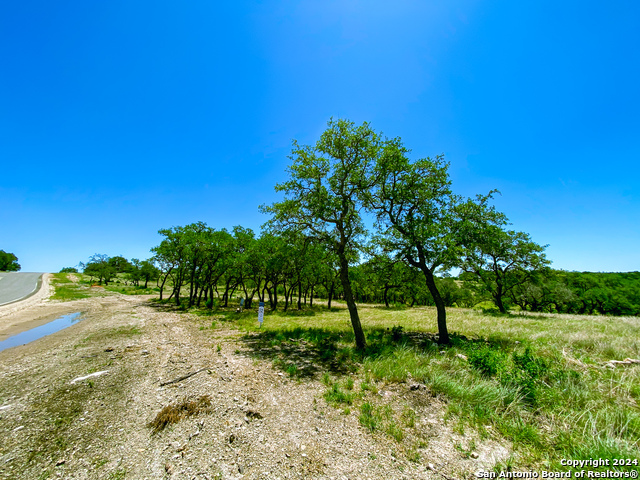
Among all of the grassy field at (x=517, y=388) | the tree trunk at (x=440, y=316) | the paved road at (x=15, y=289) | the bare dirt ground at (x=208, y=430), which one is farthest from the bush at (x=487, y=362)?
the paved road at (x=15, y=289)

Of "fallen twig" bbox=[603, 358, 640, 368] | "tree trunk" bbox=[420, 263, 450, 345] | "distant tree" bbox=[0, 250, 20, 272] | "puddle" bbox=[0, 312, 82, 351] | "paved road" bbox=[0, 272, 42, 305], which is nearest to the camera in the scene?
"fallen twig" bbox=[603, 358, 640, 368]

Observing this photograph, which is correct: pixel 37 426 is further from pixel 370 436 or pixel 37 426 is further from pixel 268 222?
pixel 268 222

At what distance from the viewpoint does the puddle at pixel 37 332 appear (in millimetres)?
15188

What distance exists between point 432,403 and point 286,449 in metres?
4.63

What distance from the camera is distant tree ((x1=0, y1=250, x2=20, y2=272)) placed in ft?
373

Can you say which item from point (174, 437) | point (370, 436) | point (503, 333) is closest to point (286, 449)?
point (370, 436)

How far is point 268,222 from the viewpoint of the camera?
47.5ft

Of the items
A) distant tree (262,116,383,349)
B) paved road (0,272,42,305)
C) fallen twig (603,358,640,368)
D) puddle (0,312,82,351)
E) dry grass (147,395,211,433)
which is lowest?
puddle (0,312,82,351)

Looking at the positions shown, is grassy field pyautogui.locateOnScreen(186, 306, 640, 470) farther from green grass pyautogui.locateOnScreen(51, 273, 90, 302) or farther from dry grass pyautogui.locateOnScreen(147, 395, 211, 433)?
green grass pyautogui.locateOnScreen(51, 273, 90, 302)

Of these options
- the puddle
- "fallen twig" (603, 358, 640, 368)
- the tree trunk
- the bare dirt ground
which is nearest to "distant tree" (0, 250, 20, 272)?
the puddle

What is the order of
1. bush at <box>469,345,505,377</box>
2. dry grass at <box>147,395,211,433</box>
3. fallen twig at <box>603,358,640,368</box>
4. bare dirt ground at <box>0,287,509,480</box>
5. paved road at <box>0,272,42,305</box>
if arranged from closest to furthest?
1. bare dirt ground at <box>0,287,509,480</box>
2. dry grass at <box>147,395,211,433</box>
3. bush at <box>469,345,505,377</box>
4. fallen twig at <box>603,358,640,368</box>
5. paved road at <box>0,272,42,305</box>

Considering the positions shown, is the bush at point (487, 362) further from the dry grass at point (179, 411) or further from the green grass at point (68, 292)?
the green grass at point (68, 292)

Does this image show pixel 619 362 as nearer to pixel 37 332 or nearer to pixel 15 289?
pixel 37 332

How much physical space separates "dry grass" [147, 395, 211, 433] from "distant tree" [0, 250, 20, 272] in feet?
591
